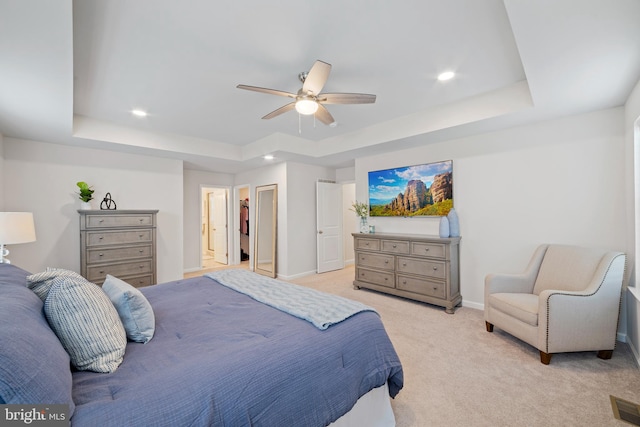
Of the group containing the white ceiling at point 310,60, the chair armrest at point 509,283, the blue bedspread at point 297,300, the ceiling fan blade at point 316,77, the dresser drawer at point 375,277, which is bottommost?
the dresser drawer at point 375,277

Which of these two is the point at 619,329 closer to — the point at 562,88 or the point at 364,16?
the point at 562,88

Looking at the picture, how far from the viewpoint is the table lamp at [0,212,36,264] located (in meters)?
2.62

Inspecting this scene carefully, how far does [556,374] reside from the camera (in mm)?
2189

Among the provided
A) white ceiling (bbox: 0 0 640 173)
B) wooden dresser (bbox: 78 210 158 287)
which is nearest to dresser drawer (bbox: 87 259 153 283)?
wooden dresser (bbox: 78 210 158 287)

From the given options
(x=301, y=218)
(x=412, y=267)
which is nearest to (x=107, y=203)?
(x=301, y=218)

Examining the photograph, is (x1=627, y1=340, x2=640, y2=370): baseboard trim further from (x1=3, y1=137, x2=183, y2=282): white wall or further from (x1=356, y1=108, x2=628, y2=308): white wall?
(x1=3, y1=137, x2=183, y2=282): white wall

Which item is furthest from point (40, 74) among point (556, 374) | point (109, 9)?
point (556, 374)

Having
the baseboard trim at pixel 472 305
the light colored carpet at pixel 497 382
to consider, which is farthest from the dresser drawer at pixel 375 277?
the light colored carpet at pixel 497 382

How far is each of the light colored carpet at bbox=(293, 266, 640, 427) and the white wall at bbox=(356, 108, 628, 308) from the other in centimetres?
102

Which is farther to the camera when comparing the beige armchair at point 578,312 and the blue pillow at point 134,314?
the beige armchair at point 578,312

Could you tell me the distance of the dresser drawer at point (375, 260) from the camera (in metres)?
4.21

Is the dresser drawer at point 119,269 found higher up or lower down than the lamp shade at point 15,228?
lower down

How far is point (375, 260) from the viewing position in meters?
4.39

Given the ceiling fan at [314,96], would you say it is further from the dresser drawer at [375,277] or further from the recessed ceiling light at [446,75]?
the dresser drawer at [375,277]
